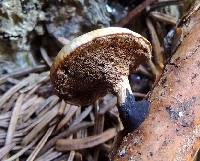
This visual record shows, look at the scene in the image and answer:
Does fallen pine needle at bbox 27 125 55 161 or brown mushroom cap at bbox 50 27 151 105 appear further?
fallen pine needle at bbox 27 125 55 161

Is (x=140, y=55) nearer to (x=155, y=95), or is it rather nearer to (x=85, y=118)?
(x=155, y=95)

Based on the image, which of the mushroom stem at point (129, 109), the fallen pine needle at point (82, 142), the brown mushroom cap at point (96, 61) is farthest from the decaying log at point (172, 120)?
the fallen pine needle at point (82, 142)

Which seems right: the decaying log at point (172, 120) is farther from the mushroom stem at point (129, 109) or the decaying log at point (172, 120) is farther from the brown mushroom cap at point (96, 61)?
the brown mushroom cap at point (96, 61)

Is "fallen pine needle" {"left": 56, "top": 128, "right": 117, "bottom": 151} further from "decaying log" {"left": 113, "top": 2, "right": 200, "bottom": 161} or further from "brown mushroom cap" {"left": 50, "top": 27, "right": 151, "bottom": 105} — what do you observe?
"decaying log" {"left": 113, "top": 2, "right": 200, "bottom": 161}

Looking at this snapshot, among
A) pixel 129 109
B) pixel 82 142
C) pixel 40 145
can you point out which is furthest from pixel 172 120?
pixel 40 145

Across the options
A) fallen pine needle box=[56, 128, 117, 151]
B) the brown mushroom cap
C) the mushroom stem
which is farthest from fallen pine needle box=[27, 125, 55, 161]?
the mushroom stem

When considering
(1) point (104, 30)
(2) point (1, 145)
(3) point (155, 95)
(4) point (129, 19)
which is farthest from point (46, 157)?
(4) point (129, 19)

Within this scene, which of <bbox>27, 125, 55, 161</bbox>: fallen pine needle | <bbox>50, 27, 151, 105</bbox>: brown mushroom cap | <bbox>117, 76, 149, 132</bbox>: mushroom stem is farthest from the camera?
<bbox>27, 125, 55, 161</bbox>: fallen pine needle
